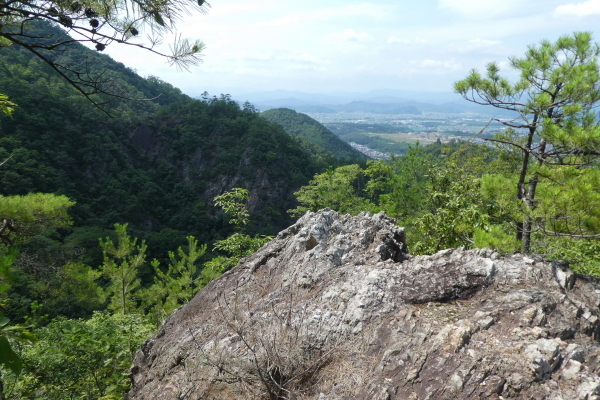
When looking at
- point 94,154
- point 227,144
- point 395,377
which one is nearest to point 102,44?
point 395,377

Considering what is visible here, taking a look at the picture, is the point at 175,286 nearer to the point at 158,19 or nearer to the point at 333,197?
the point at 333,197

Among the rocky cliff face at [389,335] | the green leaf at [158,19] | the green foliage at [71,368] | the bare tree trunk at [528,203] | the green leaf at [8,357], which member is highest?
the green leaf at [158,19]

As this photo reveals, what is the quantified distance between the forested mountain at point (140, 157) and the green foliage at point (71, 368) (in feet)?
80.4

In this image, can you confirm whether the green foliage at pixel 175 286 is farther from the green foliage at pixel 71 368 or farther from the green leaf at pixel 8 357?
the green leaf at pixel 8 357

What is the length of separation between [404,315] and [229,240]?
661 cm

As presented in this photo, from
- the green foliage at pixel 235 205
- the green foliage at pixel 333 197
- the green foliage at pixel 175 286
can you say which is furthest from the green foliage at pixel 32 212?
the green foliage at pixel 333 197

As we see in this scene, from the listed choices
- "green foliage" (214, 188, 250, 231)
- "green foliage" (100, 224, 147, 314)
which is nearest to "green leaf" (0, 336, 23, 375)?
"green foliage" (214, 188, 250, 231)

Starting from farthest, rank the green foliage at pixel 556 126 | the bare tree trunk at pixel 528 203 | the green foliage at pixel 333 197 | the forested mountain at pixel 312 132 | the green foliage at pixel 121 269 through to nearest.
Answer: the forested mountain at pixel 312 132 → the green foliage at pixel 333 197 → the green foliage at pixel 121 269 → the bare tree trunk at pixel 528 203 → the green foliage at pixel 556 126

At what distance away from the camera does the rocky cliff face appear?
8.73 feet

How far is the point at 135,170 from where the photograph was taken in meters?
44.7

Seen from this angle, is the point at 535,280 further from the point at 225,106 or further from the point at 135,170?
the point at 225,106

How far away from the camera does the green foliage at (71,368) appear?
13.5 feet

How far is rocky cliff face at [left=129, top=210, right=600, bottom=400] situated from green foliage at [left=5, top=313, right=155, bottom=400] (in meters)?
0.63

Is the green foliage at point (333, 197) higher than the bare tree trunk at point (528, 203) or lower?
lower
